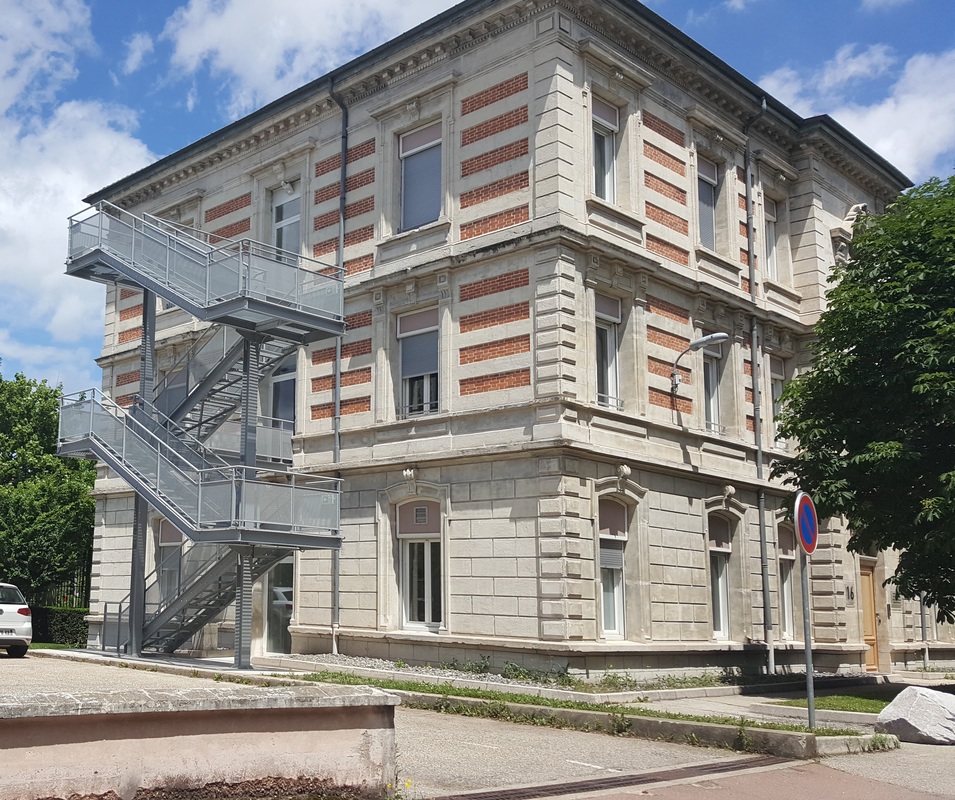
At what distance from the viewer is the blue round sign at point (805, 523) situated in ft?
38.3

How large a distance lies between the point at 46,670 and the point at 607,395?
1133 centimetres

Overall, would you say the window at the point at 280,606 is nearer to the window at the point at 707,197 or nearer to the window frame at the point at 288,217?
the window frame at the point at 288,217

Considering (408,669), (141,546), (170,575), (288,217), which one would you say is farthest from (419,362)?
(170,575)

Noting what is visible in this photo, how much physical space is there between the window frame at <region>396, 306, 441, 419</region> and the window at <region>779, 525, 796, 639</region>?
8.50m

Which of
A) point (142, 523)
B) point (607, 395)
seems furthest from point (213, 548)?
point (607, 395)

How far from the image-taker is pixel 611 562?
1855 centimetres

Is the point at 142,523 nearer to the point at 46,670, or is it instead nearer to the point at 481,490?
the point at 46,670

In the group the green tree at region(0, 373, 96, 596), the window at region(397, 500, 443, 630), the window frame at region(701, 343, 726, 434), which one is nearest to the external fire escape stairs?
the window at region(397, 500, 443, 630)

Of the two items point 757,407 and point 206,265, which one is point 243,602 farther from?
point 757,407

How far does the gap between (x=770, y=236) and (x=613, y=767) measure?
17.4 metres

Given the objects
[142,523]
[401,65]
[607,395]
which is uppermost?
[401,65]

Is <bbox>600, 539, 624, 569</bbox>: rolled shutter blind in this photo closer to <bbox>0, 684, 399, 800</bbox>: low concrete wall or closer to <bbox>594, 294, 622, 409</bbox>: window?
<bbox>594, 294, 622, 409</bbox>: window

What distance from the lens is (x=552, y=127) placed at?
18500 millimetres

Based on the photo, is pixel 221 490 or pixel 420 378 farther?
pixel 420 378
